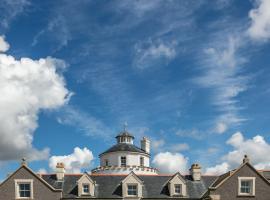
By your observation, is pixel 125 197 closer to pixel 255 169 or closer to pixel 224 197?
pixel 224 197

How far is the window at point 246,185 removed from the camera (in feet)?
175

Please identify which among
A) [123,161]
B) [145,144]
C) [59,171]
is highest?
[145,144]

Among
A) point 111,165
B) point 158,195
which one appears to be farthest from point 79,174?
point 111,165

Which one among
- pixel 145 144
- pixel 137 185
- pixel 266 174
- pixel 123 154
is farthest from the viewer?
pixel 145 144

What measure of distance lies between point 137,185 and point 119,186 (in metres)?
2.35

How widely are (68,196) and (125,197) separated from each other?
6805 mm

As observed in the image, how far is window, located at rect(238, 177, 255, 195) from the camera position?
53.4 meters

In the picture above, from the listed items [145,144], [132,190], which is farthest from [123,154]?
[132,190]

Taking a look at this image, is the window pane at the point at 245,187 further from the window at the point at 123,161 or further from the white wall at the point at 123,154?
the window at the point at 123,161

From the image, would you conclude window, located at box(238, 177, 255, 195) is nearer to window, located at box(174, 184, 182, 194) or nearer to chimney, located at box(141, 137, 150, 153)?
window, located at box(174, 184, 182, 194)

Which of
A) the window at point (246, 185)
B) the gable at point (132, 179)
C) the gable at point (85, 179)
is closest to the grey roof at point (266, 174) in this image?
the window at point (246, 185)

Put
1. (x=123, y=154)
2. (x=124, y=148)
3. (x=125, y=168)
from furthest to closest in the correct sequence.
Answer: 1. (x=124, y=148)
2. (x=123, y=154)
3. (x=125, y=168)

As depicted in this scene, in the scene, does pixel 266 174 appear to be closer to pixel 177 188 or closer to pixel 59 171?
pixel 177 188

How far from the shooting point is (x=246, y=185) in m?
53.7
